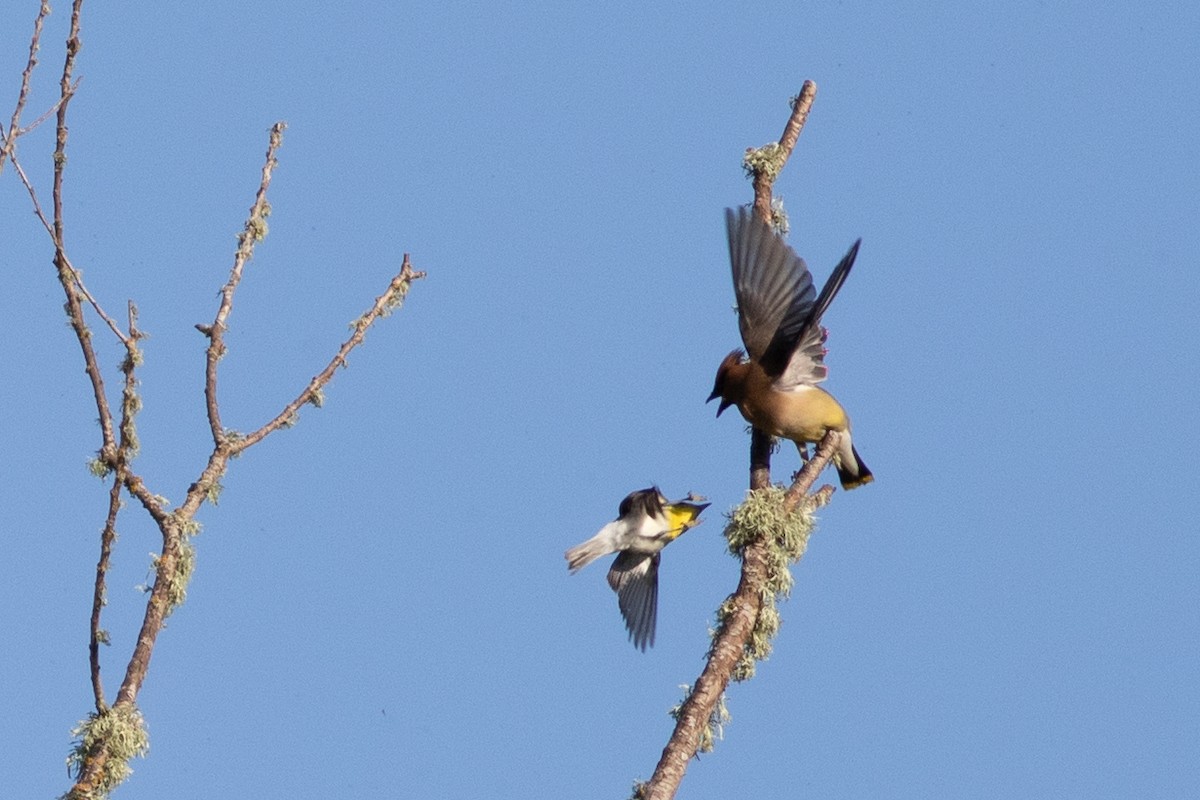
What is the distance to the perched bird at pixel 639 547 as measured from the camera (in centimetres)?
630

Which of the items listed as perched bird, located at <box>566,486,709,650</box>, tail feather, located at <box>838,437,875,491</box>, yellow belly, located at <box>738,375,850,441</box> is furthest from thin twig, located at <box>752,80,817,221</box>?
tail feather, located at <box>838,437,875,491</box>

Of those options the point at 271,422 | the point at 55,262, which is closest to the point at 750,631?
the point at 271,422

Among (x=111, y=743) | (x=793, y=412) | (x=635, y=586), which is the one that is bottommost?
(x=111, y=743)

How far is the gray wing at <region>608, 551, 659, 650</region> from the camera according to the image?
262 inches

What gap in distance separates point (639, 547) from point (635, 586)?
0.31 meters

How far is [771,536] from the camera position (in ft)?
15.4

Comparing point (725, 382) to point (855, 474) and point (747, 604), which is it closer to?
point (855, 474)

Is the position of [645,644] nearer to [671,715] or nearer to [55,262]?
[671,715]

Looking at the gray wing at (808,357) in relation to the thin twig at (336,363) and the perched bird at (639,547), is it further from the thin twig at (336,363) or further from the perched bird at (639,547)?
the thin twig at (336,363)

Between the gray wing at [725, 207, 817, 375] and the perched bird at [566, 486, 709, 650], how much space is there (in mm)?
746

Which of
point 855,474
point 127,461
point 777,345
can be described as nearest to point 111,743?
point 127,461

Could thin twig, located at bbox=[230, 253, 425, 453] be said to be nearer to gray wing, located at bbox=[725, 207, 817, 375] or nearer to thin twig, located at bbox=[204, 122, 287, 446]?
thin twig, located at bbox=[204, 122, 287, 446]

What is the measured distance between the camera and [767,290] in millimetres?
6324

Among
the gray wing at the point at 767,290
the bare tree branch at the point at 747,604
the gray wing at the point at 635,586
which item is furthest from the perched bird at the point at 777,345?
the gray wing at the point at 635,586
